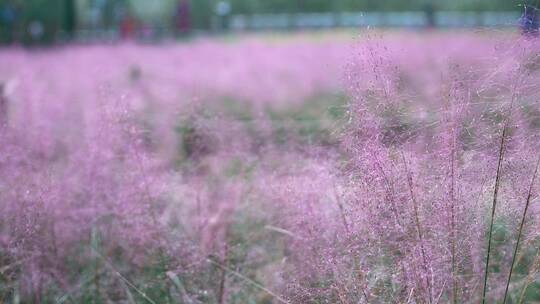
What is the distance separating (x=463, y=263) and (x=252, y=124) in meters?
1.45

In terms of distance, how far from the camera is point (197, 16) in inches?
961

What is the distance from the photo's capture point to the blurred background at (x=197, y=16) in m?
18.9

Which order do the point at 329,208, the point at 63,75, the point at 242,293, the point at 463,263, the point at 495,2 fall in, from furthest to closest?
the point at 495,2 → the point at 63,75 → the point at 242,293 → the point at 329,208 → the point at 463,263

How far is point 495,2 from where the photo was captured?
22312 millimetres

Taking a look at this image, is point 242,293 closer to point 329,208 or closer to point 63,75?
point 329,208

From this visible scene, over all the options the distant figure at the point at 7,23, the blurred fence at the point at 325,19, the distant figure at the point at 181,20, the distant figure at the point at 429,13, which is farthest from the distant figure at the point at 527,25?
the distant figure at the point at 429,13

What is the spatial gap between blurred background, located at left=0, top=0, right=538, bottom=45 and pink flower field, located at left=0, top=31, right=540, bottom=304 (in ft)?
43.3

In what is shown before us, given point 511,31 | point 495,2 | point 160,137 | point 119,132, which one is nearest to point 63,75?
point 160,137

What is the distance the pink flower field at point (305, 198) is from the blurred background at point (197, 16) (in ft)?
43.3

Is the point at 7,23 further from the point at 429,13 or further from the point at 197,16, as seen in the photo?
the point at 429,13

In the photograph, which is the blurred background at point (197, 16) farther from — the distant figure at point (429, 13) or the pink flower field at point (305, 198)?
the pink flower field at point (305, 198)

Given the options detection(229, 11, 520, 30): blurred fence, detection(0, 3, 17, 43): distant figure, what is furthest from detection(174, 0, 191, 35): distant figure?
detection(0, 3, 17, 43): distant figure

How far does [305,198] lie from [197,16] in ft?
73.6

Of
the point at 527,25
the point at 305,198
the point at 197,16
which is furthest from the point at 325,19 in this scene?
the point at 527,25
